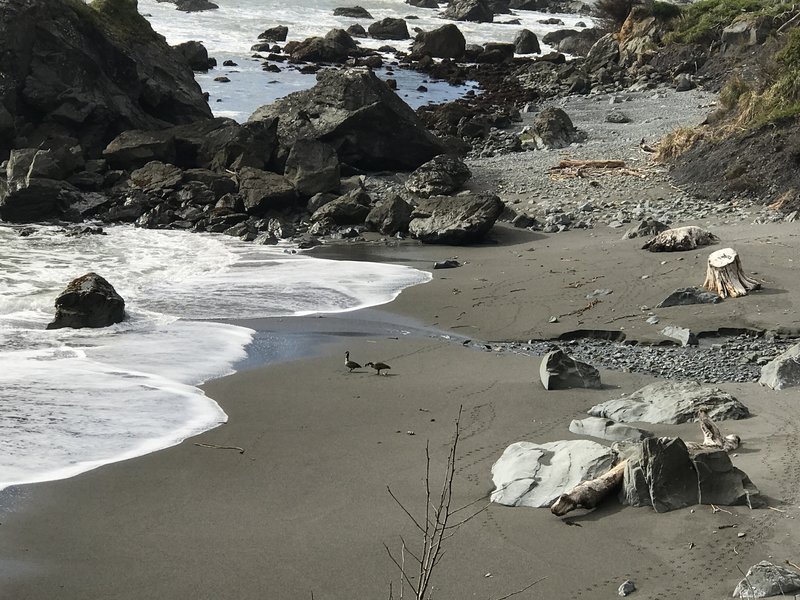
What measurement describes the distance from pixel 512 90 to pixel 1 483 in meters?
29.0

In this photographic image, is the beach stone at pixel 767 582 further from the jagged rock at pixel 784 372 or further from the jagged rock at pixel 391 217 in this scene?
the jagged rock at pixel 391 217

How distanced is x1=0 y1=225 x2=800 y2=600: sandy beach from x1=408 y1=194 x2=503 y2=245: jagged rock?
15.4 ft

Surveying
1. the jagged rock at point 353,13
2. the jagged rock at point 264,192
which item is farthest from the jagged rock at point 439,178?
the jagged rock at point 353,13

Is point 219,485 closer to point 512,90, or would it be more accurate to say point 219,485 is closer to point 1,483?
point 1,483

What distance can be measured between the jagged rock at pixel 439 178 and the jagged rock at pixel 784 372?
34.3 ft

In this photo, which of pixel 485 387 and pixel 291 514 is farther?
pixel 485 387

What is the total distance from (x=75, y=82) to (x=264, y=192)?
21.8ft

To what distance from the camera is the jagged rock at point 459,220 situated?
Answer: 589 inches

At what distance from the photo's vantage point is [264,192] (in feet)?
57.9

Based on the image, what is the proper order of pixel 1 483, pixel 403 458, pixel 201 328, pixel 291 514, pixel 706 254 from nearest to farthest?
pixel 291 514
pixel 1 483
pixel 403 458
pixel 201 328
pixel 706 254

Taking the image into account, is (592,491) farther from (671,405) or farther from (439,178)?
(439,178)

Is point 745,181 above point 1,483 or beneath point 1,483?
above

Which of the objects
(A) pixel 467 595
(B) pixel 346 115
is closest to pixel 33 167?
(B) pixel 346 115

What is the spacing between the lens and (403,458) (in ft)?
21.9
